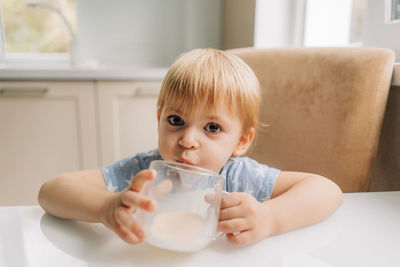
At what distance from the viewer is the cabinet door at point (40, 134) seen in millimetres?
1638

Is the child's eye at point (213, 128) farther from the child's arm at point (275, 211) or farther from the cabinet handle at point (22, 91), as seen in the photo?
the cabinet handle at point (22, 91)

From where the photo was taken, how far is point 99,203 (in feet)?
1.40

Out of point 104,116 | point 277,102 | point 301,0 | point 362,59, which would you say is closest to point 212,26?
point 301,0

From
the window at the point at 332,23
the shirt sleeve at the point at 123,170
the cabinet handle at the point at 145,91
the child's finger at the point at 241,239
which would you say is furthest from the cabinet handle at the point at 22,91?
the child's finger at the point at 241,239

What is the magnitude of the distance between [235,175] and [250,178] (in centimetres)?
4

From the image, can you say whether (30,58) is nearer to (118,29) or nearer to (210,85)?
(118,29)

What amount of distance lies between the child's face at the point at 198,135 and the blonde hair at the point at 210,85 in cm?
2

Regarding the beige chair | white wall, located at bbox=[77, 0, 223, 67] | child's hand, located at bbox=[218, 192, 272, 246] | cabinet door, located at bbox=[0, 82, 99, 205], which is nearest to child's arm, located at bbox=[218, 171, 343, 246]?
child's hand, located at bbox=[218, 192, 272, 246]

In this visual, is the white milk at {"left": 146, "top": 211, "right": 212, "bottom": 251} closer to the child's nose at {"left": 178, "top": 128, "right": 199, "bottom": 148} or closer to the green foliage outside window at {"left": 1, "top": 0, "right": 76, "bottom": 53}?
the child's nose at {"left": 178, "top": 128, "right": 199, "bottom": 148}

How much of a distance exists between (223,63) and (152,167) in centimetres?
36

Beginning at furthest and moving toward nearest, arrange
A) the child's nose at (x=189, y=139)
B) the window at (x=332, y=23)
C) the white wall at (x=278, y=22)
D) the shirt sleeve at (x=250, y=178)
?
the white wall at (x=278, y=22) < the window at (x=332, y=23) < the shirt sleeve at (x=250, y=178) < the child's nose at (x=189, y=139)

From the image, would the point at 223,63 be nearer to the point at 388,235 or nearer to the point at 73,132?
the point at 388,235

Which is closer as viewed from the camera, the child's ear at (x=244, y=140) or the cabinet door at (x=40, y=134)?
the child's ear at (x=244, y=140)

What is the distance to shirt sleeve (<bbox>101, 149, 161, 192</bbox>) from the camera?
674 millimetres
